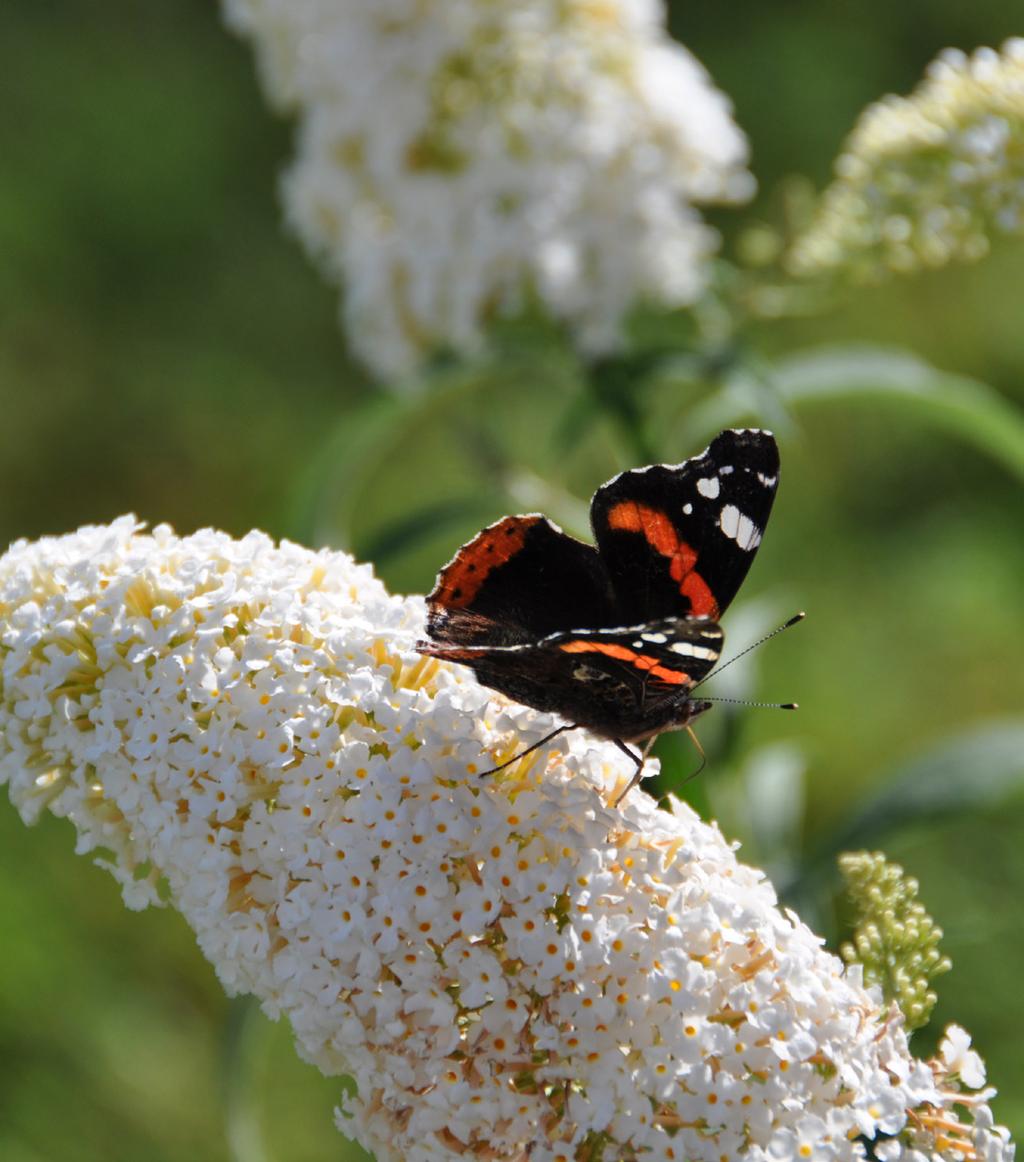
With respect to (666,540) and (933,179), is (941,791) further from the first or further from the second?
(933,179)

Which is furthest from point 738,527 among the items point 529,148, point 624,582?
point 529,148

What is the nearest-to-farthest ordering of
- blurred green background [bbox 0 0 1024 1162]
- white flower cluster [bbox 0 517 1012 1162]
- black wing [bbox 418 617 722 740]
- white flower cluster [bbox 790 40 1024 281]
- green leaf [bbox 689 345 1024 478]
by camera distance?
Result: white flower cluster [bbox 0 517 1012 1162] → black wing [bbox 418 617 722 740] → white flower cluster [bbox 790 40 1024 281] → green leaf [bbox 689 345 1024 478] → blurred green background [bbox 0 0 1024 1162]

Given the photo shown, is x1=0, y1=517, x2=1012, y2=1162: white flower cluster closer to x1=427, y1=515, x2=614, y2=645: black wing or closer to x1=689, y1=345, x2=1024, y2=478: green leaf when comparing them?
x1=427, y1=515, x2=614, y2=645: black wing

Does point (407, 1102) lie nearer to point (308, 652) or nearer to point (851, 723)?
point (308, 652)

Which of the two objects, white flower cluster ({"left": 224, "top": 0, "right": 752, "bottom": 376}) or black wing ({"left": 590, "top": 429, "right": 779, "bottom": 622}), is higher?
white flower cluster ({"left": 224, "top": 0, "right": 752, "bottom": 376})

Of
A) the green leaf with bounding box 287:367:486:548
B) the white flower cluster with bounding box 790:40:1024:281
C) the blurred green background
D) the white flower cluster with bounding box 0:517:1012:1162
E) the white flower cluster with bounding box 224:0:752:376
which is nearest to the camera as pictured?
the white flower cluster with bounding box 0:517:1012:1162

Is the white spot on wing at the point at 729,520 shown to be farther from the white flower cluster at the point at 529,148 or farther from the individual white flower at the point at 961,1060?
the white flower cluster at the point at 529,148

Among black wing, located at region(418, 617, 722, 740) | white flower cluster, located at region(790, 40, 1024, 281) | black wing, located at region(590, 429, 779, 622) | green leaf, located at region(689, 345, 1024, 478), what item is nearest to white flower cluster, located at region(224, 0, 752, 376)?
green leaf, located at region(689, 345, 1024, 478)

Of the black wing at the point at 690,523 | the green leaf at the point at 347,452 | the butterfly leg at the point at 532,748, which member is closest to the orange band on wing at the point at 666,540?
the black wing at the point at 690,523
